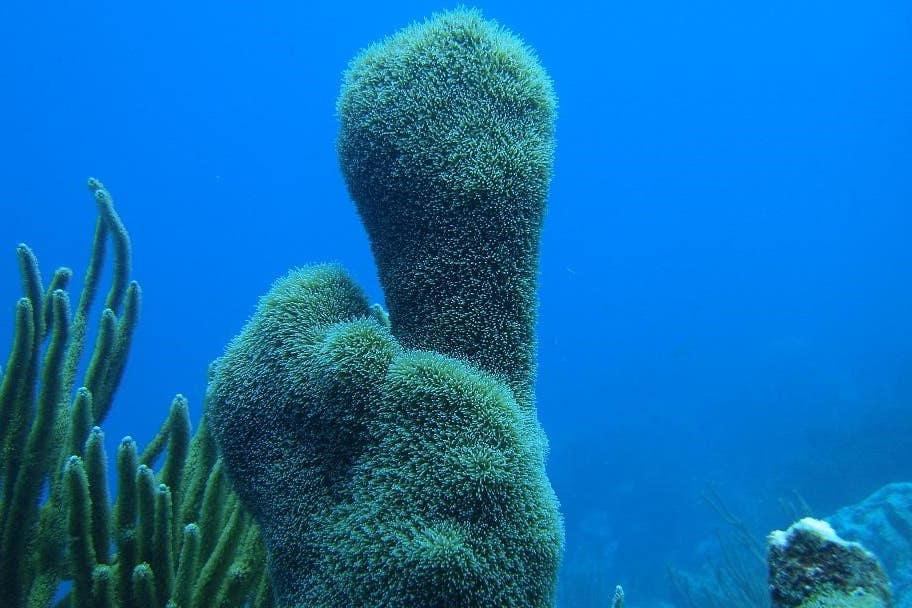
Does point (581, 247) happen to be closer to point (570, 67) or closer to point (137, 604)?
point (570, 67)

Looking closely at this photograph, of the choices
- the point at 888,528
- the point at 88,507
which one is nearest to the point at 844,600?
the point at 88,507

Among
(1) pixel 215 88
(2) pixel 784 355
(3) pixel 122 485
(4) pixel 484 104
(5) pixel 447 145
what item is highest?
(1) pixel 215 88

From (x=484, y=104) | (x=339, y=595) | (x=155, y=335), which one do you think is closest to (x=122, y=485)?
(x=339, y=595)

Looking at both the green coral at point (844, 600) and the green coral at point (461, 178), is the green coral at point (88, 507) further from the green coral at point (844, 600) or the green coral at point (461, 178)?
the green coral at point (844, 600)

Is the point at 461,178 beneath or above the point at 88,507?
above

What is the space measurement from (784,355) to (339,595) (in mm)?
44785

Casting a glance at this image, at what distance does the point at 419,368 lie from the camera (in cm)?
203

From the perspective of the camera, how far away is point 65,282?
3.28m

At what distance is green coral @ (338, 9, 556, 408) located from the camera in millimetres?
2193

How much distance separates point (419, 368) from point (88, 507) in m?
1.62

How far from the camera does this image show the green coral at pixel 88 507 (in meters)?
2.48

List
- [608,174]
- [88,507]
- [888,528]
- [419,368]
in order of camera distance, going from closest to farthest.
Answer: [419,368]
[88,507]
[888,528]
[608,174]

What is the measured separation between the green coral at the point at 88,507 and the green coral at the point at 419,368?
1.76ft

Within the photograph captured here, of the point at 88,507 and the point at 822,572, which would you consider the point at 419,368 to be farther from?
the point at 88,507
